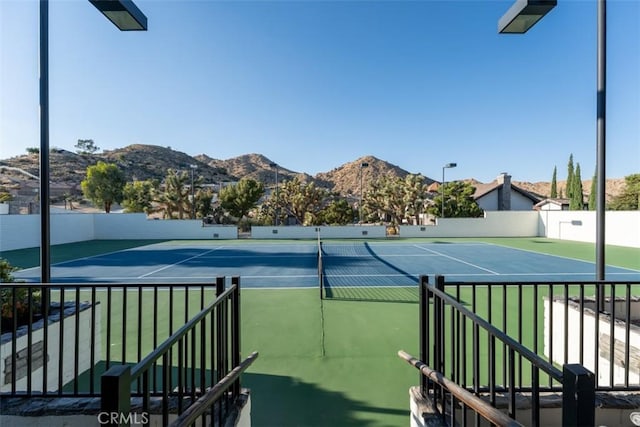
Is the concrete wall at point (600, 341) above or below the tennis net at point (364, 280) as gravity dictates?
above

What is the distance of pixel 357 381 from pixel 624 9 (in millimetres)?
5593

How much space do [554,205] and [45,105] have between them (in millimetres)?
35611

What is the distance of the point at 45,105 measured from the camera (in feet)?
10.3

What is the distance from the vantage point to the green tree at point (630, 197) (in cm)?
2486

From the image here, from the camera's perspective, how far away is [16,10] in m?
3.27

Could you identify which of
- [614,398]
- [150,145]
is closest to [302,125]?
[614,398]

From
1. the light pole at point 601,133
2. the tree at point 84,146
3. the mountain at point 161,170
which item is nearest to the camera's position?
the light pole at point 601,133

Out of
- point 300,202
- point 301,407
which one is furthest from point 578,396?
Result: point 300,202

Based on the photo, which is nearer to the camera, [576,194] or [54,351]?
[54,351]

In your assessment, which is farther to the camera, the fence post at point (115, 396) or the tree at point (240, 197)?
the tree at point (240, 197)

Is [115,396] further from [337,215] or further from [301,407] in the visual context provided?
[337,215]

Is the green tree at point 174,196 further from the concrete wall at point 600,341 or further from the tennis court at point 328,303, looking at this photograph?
the concrete wall at point 600,341

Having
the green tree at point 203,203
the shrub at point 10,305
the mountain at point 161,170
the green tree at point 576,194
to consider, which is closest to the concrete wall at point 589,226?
the green tree at point 576,194

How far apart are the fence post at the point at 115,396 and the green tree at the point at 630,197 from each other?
34.7 m
